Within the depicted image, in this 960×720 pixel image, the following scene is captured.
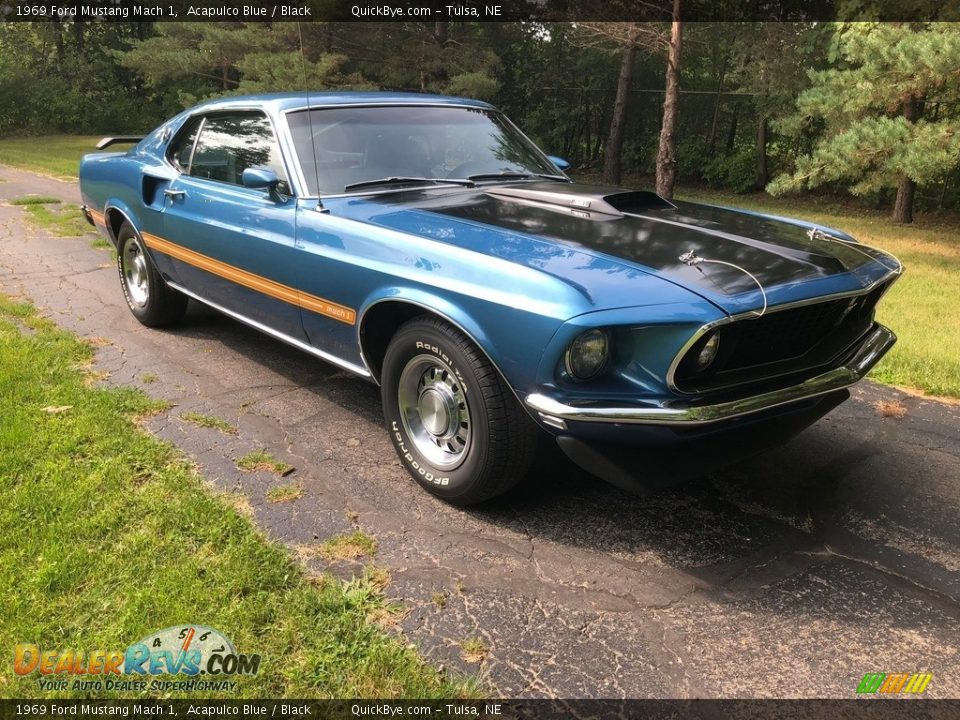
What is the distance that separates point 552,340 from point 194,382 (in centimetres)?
276

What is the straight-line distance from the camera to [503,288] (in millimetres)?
2693

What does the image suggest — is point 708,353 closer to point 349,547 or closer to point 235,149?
point 349,547

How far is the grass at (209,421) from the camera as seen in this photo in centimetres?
381

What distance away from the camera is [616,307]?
2492 millimetres

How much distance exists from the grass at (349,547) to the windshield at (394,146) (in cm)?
172

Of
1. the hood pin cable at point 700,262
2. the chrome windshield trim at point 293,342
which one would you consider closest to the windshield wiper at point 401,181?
the chrome windshield trim at point 293,342

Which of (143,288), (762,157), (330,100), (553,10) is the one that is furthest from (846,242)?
(762,157)

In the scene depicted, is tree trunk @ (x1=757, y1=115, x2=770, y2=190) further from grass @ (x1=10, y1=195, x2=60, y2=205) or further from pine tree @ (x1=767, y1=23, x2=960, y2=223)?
grass @ (x1=10, y1=195, x2=60, y2=205)

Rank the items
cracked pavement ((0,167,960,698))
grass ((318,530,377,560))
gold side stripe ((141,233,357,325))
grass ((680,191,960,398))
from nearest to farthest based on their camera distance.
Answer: cracked pavement ((0,167,960,698))
grass ((318,530,377,560))
gold side stripe ((141,233,357,325))
grass ((680,191,960,398))

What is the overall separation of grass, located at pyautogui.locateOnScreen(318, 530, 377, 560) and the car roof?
2.36 meters

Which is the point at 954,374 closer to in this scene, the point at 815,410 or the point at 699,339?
the point at 815,410

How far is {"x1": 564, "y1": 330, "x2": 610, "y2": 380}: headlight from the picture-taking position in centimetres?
252

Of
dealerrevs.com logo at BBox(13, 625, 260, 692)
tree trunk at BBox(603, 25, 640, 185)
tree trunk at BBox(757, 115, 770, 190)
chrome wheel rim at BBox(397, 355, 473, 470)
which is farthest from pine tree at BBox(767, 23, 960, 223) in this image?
dealerrevs.com logo at BBox(13, 625, 260, 692)

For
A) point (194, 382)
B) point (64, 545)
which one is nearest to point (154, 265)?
point (194, 382)
